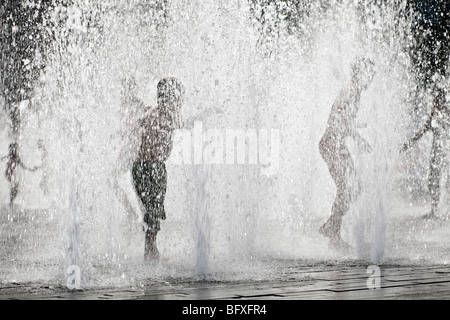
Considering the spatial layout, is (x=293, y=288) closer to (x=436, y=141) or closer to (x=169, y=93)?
(x=169, y=93)

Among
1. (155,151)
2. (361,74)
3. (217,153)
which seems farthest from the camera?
(217,153)

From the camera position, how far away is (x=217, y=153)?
1102 centimetres

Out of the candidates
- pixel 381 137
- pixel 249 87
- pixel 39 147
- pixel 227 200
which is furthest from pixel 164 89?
pixel 39 147

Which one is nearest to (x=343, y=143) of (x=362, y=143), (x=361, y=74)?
(x=362, y=143)

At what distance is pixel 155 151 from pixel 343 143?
5.92ft

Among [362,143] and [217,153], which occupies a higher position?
[217,153]

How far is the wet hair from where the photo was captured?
6242 millimetres

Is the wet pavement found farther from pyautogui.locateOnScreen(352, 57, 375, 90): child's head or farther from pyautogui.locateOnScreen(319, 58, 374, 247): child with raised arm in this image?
pyautogui.locateOnScreen(352, 57, 375, 90): child's head

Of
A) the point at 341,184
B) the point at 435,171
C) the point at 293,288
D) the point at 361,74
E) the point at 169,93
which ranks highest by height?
the point at 361,74

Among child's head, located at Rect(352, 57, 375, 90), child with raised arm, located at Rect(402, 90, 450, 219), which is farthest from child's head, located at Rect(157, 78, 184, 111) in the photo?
child with raised arm, located at Rect(402, 90, 450, 219)

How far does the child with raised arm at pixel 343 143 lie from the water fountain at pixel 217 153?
16 cm

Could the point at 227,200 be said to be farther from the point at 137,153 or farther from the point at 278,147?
the point at 278,147

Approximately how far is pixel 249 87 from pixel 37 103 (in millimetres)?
10901

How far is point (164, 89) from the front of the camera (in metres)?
6.24
